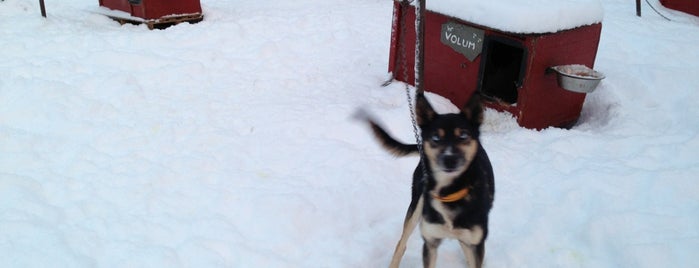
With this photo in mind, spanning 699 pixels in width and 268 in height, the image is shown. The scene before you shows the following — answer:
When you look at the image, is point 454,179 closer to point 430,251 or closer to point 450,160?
point 450,160

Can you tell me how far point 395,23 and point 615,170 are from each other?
2.81 metres

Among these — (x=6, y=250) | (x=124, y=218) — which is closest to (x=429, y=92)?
(x=124, y=218)

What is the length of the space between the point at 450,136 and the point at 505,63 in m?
3.42

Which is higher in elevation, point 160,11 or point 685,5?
point 685,5

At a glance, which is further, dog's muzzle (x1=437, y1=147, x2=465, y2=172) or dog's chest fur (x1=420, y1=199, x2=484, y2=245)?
dog's chest fur (x1=420, y1=199, x2=484, y2=245)

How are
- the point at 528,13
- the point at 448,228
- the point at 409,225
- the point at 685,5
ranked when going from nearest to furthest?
the point at 448,228 → the point at 409,225 → the point at 528,13 → the point at 685,5

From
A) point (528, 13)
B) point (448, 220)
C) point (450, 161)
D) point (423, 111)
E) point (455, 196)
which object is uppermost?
point (528, 13)

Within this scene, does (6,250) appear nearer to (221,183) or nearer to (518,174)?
(221,183)

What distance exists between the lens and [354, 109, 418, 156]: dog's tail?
2838mm

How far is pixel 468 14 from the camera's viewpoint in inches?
189

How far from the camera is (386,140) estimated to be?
2.89 metres

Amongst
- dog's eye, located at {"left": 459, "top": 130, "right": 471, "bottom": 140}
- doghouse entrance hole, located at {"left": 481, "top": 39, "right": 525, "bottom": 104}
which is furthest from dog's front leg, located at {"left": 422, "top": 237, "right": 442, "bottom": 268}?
doghouse entrance hole, located at {"left": 481, "top": 39, "right": 525, "bottom": 104}

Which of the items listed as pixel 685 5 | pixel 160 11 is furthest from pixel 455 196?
pixel 685 5

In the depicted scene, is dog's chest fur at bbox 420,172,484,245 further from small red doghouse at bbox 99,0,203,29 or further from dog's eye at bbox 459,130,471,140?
small red doghouse at bbox 99,0,203,29
